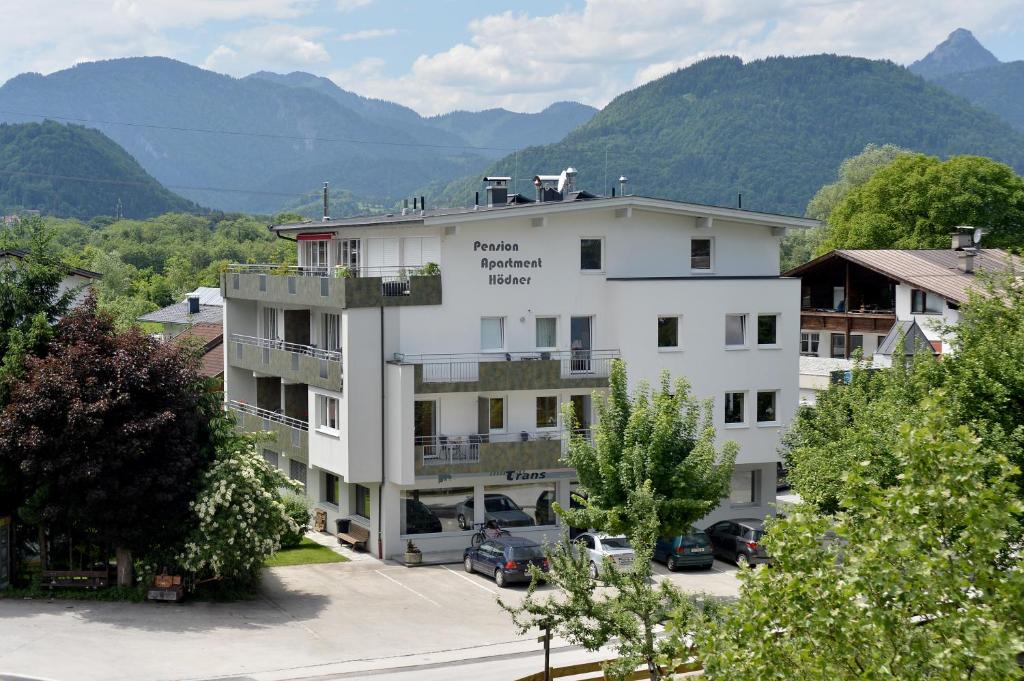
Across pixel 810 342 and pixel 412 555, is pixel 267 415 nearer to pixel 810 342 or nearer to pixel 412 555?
pixel 412 555

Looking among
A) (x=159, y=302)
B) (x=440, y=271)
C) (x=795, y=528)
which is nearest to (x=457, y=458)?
(x=440, y=271)

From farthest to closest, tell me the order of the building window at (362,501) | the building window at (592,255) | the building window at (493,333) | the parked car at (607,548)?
the building window at (592,255)
the building window at (493,333)
the building window at (362,501)
the parked car at (607,548)

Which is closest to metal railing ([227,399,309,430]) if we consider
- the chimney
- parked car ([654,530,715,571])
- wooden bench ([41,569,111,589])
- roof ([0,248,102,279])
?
roof ([0,248,102,279])

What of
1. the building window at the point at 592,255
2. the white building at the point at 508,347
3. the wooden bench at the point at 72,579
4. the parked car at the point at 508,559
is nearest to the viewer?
the wooden bench at the point at 72,579

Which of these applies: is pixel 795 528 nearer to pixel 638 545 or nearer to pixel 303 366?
pixel 638 545

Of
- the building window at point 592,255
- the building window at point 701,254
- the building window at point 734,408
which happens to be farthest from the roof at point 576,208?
the building window at point 734,408

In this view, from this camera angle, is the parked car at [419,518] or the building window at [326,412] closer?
the parked car at [419,518]

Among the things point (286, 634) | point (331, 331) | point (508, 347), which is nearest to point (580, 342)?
point (508, 347)

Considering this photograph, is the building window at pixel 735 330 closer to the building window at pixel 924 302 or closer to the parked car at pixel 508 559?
the parked car at pixel 508 559

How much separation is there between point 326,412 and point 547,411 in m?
7.42

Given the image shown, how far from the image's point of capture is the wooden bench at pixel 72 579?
3394 centimetres

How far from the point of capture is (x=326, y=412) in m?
42.9

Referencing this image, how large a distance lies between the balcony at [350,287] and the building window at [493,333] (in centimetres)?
203

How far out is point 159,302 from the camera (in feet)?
408
